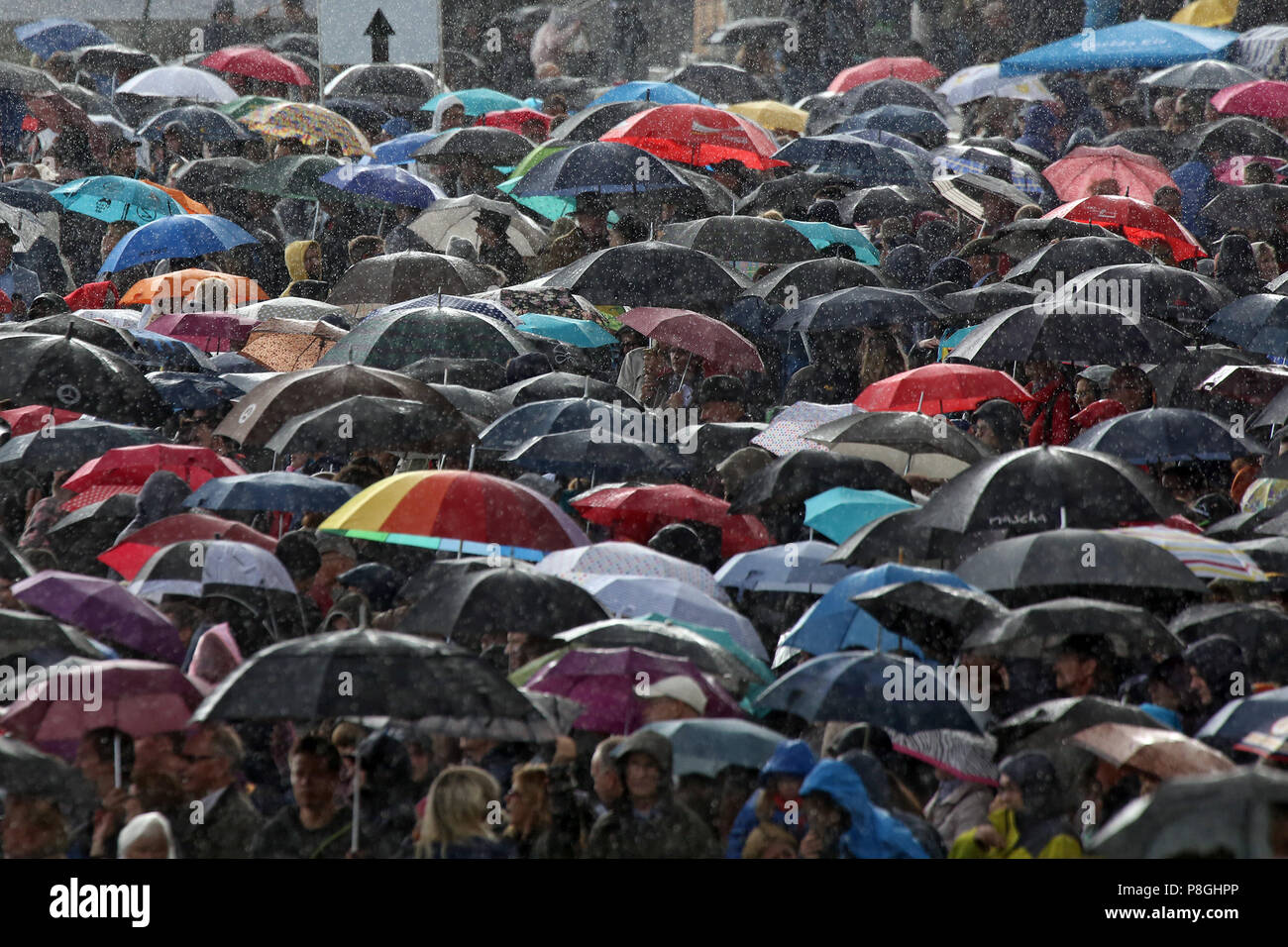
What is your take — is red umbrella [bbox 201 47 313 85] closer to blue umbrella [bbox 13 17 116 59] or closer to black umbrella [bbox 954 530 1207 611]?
blue umbrella [bbox 13 17 116 59]

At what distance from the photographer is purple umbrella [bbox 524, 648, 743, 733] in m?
8.58

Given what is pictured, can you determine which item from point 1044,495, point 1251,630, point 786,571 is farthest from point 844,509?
point 1251,630

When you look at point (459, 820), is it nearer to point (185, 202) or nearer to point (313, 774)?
point (313, 774)

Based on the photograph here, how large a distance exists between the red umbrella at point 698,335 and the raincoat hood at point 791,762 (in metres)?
6.29

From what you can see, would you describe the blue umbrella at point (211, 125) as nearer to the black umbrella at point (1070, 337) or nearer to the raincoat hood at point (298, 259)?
the raincoat hood at point (298, 259)

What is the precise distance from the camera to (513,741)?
341 inches

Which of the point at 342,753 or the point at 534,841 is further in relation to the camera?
the point at 342,753

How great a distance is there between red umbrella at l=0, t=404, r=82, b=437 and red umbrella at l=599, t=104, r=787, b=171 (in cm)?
584

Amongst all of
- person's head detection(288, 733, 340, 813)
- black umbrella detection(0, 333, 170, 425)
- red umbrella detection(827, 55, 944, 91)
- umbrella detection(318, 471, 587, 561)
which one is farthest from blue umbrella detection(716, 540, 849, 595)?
red umbrella detection(827, 55, 944, 91)

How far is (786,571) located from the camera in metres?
10.4

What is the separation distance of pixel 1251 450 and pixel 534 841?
5.66 meters

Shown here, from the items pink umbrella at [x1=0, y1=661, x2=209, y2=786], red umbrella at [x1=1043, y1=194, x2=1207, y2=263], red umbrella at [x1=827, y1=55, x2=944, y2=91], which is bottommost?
pink umbrella at [x1=0, y1=661, x2=209, y2=786]
